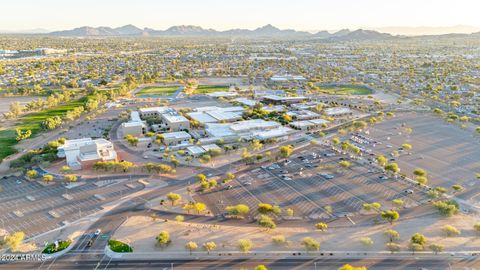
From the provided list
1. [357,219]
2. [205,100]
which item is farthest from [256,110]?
[357,219]

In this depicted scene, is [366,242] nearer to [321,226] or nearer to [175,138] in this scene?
[321,226]

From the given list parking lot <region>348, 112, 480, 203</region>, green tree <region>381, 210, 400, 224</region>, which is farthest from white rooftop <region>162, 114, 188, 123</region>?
green tree <region>381, 210, 400, 224</region>

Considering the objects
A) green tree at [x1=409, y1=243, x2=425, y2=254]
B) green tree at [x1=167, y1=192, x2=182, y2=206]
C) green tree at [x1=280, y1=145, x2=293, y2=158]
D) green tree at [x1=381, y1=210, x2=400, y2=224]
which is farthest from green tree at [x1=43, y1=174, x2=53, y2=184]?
green tree at [x1=409, y1=243, x2=425, y2=254]

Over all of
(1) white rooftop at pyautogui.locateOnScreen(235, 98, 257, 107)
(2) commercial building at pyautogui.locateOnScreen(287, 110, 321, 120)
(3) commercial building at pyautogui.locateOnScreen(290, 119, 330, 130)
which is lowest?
(3) commercial building at pyautogui.locateOnScreen(290, 119, 330, 130)

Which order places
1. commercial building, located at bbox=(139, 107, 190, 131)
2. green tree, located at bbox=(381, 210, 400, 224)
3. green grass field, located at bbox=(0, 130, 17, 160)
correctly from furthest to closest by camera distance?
1. commercial building, located at bbox=(139, 107, 190, 131)
2. green grass field, located at bbox=(0, 130, 17, 160)
3. green tree, located at bbox=(381, 210, 400, 224)

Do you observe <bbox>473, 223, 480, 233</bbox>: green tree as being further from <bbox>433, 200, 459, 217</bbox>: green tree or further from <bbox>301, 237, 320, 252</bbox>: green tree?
<bbox>301, 237, 320, 252</bbox>: green tree

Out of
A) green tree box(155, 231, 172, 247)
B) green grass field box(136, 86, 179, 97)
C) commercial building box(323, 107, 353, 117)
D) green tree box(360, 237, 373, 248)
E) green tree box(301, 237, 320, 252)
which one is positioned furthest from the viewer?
green grass field box(136, 86, 179, 97)

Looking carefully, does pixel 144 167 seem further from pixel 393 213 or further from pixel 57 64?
pixel 57 64

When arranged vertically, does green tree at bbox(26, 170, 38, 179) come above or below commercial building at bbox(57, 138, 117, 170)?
below

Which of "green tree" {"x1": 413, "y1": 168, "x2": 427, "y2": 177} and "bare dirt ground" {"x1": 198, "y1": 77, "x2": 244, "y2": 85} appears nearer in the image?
"green tree" {"x1": 413, "y1": 168, "x2": 427, "y2": 177}

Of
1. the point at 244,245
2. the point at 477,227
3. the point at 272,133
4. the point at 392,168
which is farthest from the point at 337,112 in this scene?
the point at 244,245
